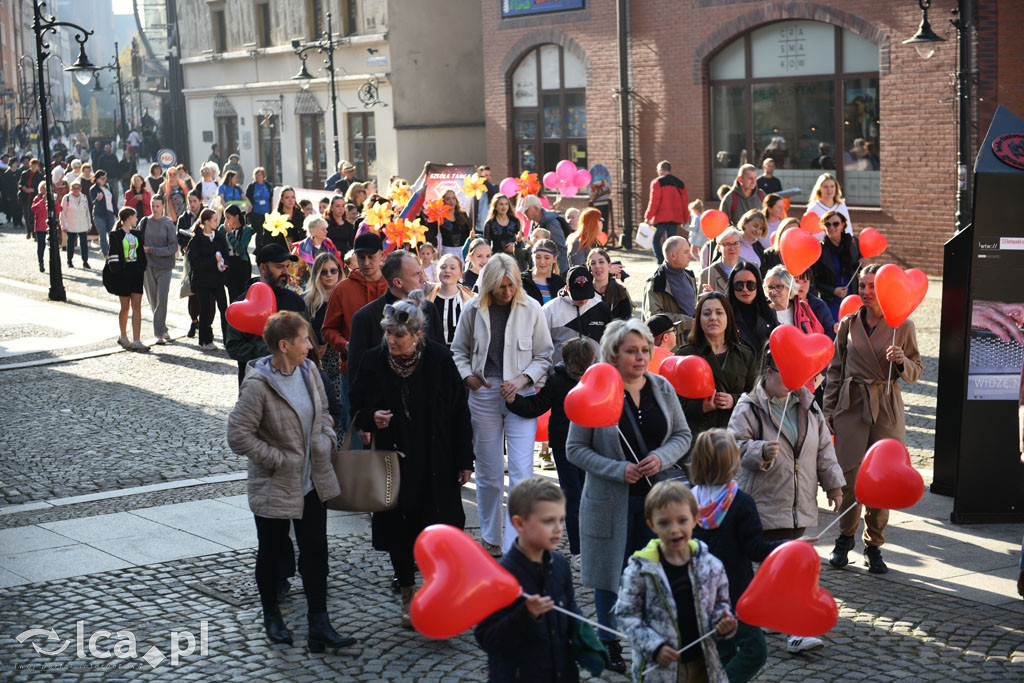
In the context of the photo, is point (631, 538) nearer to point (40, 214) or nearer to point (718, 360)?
point (718, 360)

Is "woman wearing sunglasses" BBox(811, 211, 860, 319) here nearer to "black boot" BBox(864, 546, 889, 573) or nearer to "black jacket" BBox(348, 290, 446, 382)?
"black boot" BBox(864, 546, 889, 573)

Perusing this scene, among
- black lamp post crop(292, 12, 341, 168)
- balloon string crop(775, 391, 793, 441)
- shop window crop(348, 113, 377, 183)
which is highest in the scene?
black lamp post crop(292, 12, 341, 168)

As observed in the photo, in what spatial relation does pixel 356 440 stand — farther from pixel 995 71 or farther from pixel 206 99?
pixel 206 99

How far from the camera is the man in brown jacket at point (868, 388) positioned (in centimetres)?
822

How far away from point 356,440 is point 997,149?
191 inches

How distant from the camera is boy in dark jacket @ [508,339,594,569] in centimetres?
774

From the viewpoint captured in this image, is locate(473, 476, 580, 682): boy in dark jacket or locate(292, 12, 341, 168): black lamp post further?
locate(292, 12, 341, 168): black lamp post

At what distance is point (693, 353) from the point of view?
317 inches

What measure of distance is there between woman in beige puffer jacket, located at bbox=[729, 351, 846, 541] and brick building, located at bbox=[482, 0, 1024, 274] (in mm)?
14269

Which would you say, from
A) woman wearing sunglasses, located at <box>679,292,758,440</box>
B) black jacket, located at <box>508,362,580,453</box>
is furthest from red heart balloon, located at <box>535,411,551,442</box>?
woman wearing sunglasses, located at <box>679,292,758,440</box>

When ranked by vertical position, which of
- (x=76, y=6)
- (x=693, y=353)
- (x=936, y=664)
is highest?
(x=76, y=6)

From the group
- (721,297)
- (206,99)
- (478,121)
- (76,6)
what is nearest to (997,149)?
(721,297)

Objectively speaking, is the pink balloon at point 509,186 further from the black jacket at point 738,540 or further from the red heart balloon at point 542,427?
the black jacket at point 738,540

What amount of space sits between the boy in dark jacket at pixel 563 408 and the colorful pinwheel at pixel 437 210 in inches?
257
